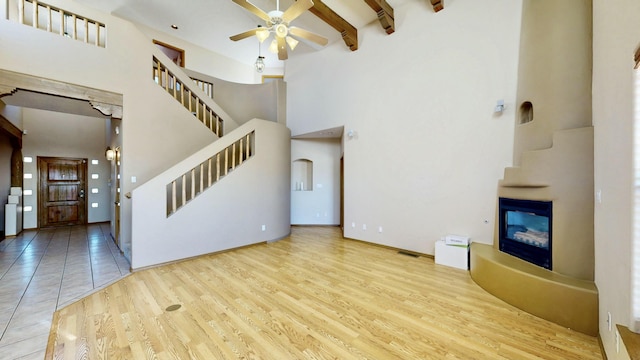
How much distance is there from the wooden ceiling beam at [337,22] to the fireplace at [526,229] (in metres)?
4.45

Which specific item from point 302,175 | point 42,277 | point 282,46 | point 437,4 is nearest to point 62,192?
point 42,277

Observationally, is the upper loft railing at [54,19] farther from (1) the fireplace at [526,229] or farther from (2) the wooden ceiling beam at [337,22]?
(1) the fireplace at [526,229]

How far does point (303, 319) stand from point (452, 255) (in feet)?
9.16

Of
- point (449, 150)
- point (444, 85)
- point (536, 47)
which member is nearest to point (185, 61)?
point (444, 85)

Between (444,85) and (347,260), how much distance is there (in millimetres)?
3577

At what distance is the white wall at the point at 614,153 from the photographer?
5.10ft

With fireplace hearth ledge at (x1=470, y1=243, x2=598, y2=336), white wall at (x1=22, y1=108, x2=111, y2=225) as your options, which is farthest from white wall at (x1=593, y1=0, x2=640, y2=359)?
white wall at (x1=22, y1=108, x2=111, y2=225)

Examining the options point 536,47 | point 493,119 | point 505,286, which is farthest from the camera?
point 493,119

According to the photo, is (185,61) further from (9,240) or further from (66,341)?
(66,341)

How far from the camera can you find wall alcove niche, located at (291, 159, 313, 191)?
7.98 metres

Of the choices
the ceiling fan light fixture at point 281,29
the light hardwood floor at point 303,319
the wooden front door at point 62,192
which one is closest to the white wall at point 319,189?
the light hardwood floor at point 303,319

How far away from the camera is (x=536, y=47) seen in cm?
330

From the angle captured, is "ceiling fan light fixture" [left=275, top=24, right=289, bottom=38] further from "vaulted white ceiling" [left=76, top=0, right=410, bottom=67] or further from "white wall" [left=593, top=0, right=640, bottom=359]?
"white wall" [left=593, top=0, right=640, bottom=359]

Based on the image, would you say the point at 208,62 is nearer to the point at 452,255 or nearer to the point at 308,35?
the point at 308,35
